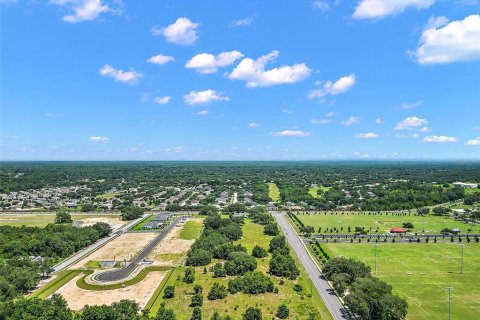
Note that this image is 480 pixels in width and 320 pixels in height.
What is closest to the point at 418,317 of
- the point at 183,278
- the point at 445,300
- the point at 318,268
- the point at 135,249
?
the point at 445,300

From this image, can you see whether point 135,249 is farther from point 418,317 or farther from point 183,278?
point 418,317

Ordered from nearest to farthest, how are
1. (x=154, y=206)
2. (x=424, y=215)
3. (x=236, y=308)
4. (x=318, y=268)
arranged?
1. (x=236, y=308)
2. (x=318, y=268)
3. (x=424, y=215)
4. (x=154, y=206)

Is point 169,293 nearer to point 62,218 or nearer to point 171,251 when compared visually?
point 171,251

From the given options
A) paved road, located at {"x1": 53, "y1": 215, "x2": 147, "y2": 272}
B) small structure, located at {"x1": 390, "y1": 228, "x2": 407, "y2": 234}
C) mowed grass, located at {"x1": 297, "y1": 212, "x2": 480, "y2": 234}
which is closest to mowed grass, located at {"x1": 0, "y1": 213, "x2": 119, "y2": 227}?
paved road, located at {"x1": 53, "y1": 215, "x2": 147, "y2": 272}

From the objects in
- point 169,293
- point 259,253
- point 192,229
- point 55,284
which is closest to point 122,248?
point 55,284

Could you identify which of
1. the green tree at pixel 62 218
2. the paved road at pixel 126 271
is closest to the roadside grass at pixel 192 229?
the paved road at pixel 126 271

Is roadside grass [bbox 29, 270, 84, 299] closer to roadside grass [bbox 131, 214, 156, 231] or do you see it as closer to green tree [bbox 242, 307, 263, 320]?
green tree [bbox 242, 307, 263, 320]
